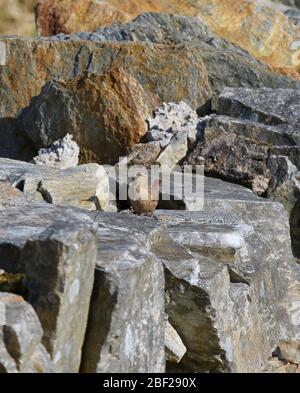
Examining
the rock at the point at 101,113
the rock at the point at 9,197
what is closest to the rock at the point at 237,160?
the rock at the point at 101,113

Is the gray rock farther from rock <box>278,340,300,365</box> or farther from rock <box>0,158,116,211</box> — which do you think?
rock <box>278,340,300,365</box>

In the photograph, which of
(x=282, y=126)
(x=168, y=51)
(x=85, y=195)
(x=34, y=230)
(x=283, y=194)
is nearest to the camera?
(x=34, y=230)

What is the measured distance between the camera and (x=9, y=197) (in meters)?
7.46

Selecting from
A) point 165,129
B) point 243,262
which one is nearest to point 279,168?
point 165,129

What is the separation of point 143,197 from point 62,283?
3.79m

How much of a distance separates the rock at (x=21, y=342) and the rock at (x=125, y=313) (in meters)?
0.49

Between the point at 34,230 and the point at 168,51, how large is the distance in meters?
7.44

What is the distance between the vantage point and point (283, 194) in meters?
10.9

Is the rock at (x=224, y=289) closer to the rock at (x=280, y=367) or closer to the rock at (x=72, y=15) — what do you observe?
the rock at (x=280, y=367)

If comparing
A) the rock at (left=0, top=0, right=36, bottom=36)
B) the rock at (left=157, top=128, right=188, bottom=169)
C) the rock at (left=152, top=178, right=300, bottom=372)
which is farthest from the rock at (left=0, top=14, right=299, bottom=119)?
the rock at (left=0, top=0, right=36, bottom=36)

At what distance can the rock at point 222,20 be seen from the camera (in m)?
22.9

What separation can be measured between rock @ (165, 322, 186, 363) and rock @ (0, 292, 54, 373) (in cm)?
175

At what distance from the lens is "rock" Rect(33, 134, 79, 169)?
11.4 m
